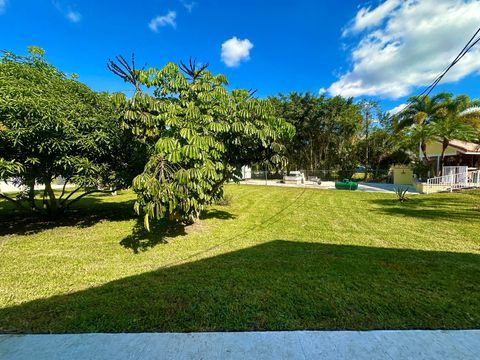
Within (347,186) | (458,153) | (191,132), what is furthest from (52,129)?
(458,153)

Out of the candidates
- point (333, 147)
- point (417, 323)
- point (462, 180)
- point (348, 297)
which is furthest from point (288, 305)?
point (333, 147)

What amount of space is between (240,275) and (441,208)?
933 centimetres

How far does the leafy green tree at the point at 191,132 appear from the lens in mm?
4395

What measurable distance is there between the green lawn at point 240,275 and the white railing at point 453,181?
25.1ft

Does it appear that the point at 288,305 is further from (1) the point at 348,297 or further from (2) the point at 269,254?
(2) the point at 269,254

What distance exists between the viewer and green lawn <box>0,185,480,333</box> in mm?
2525

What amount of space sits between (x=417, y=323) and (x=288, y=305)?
1277 millimetres

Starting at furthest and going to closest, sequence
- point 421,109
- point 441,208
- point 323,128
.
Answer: point 323,128 < point 421,109 < point 441,208

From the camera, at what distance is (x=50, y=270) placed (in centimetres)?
409

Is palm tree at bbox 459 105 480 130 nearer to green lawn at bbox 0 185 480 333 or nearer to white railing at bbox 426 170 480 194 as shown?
white railing at bbox 426 170 480 194

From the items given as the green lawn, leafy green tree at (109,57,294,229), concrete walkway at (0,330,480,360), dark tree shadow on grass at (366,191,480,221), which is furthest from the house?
concrete walkway at (0,330,480,360)

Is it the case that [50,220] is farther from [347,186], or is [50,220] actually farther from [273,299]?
[347,186]

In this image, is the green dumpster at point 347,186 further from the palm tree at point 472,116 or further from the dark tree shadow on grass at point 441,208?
the palm tree at point 472,116

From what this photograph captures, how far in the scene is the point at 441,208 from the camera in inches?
355
